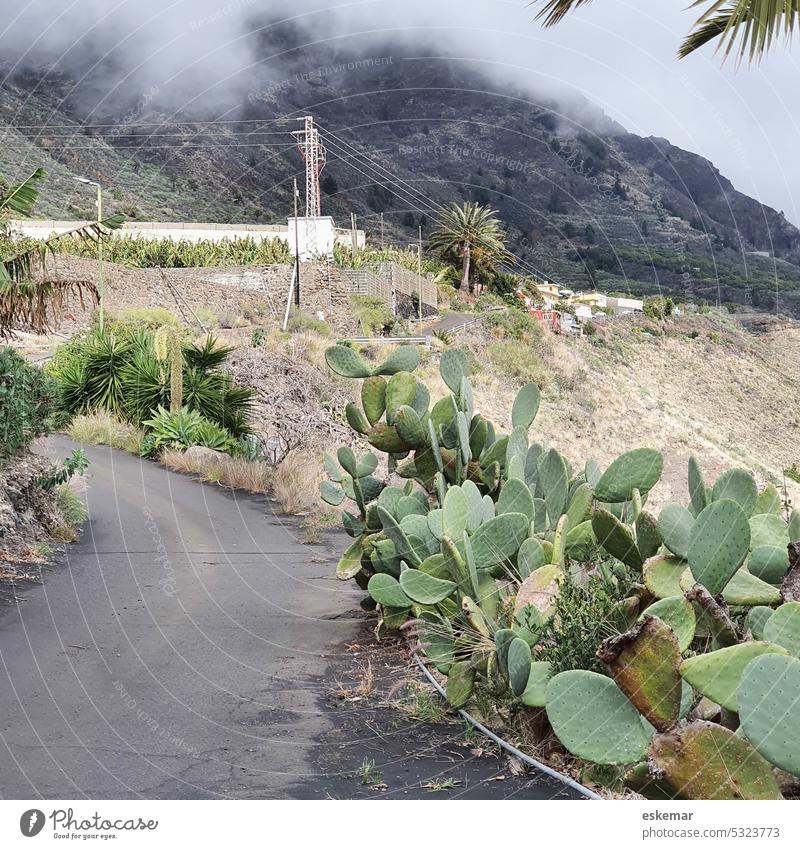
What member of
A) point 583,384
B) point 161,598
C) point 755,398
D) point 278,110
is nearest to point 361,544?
point 161,598

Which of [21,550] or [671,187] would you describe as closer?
[21,550]

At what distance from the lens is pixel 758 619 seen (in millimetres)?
3818

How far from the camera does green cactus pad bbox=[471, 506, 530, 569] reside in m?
4.88

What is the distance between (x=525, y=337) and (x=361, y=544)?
1866 centimetres

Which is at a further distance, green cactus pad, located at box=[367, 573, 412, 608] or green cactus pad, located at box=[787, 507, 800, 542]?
green cactus pad, located at box=[367, 573, 412, 608]

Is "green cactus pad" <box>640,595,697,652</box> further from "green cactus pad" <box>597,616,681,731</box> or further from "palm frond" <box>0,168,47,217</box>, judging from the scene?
"palm frond" <box>0,168,47,217</box>

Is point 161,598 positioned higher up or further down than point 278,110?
further down

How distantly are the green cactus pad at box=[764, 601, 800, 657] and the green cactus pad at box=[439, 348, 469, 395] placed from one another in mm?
3576

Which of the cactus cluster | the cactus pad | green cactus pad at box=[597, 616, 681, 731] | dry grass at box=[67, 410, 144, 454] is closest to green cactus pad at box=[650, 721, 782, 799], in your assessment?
the cactus cluster

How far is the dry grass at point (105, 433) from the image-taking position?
14117 millimetres

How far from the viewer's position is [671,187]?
1068 centimetres

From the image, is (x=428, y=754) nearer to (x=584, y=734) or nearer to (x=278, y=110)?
(x=584, y=734)

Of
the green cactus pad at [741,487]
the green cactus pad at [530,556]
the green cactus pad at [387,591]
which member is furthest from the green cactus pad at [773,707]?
the green cactus pad at [387,591]

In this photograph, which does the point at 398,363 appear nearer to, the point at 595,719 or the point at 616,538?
the point at 616,538
